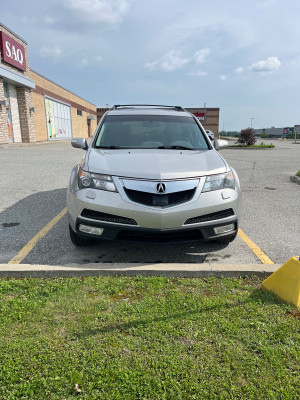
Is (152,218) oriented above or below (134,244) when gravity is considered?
above

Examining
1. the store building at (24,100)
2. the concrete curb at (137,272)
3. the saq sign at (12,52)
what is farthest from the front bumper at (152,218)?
the saq sign at (12,52)

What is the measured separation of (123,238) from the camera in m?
3.13

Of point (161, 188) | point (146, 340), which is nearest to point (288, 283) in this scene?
point (146, 340)

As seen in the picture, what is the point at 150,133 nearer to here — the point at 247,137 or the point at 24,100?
the point at 24,100

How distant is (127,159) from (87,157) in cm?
52

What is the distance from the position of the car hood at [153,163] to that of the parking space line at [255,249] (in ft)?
3.81

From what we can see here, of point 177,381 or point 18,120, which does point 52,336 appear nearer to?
point 177,381

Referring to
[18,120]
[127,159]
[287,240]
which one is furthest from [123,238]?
[18,120]

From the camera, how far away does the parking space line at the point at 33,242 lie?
3479 mm

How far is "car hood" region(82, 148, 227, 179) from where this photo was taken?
123 inches

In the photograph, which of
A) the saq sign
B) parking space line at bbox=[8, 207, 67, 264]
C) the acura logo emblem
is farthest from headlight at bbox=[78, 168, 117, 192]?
the saq sign

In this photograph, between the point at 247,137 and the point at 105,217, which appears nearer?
the point at 105,217

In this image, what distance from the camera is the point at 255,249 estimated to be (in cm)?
382

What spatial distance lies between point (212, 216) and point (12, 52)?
21357 mm
